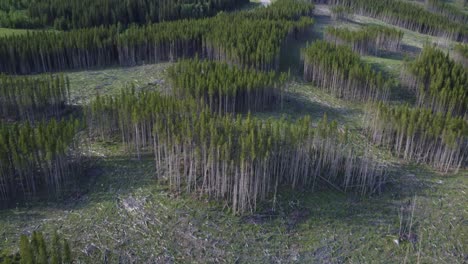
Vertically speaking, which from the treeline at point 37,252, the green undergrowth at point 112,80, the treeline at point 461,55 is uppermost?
the treeline at point 461,55

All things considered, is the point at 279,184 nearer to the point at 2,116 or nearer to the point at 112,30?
the point at 2,116

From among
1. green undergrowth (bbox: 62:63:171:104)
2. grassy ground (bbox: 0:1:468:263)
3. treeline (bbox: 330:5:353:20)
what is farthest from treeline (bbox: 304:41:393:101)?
treeline (bbox: 330:5:353:20)

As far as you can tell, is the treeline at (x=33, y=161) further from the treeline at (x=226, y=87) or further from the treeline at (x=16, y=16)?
the treeline at (x=16, y=16)

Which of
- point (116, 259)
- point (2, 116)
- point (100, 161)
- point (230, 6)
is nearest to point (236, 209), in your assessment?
point (116, 259)

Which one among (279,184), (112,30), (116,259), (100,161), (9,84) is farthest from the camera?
(112,30)

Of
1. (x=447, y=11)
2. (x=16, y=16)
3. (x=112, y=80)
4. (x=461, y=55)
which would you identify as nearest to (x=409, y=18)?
(x=447, y=11)

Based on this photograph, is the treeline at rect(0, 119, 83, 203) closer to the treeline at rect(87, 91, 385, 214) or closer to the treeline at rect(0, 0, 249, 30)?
the treeline at rect(87, 91, 385, 214)

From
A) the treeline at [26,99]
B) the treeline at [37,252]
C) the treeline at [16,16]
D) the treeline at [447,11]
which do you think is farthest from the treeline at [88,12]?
the treeline at [447,11]
